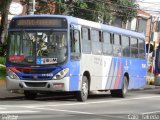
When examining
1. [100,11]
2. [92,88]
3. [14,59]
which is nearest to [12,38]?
[14,59]

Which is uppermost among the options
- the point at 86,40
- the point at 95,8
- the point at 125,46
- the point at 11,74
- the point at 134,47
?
the point at 95,8

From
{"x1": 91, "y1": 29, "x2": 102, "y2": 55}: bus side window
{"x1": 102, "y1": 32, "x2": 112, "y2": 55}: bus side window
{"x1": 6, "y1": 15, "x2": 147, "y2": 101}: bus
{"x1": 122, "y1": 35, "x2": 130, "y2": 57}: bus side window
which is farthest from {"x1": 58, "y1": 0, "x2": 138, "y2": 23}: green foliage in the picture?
{"x1": 6, "y1": 15, "x2": 147, "y2": 101}: bus

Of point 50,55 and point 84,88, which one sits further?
point 84,88

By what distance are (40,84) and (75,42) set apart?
6.40 feet

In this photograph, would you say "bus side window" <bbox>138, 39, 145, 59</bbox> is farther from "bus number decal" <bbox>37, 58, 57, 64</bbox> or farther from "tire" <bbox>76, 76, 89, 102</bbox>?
"bus number decal" <bbox>37, 58, 57, 64</bbox>

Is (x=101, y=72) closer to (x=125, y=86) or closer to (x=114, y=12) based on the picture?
(x=125, y=86)

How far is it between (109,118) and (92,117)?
45 cm

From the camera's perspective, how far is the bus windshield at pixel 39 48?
62.8ft

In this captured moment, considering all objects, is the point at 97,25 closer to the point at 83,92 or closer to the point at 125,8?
the point at 83,92

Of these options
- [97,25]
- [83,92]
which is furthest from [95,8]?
[83,92]

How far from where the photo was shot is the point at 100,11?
131 feet

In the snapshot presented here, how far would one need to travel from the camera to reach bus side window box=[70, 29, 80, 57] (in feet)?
63.7

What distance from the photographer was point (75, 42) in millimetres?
19656

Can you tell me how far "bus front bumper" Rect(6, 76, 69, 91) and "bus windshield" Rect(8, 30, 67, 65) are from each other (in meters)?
0.65
